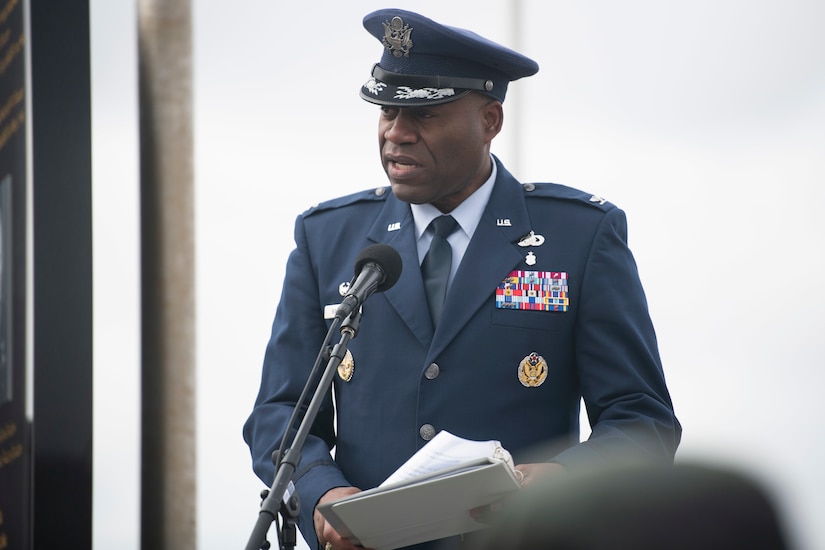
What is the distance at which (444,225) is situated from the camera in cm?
224

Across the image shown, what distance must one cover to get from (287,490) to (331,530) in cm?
15

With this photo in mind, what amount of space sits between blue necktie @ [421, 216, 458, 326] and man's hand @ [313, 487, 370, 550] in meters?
0.41

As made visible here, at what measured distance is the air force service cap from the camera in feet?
7.11

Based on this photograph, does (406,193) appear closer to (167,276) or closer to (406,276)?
(406,276)

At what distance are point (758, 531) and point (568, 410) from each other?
1496 millimetres

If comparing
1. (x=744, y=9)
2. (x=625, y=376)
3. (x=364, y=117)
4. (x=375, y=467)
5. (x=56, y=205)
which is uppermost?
(x=744, y=9)

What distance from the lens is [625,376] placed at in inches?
80.9

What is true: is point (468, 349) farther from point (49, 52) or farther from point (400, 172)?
point (49, 52)

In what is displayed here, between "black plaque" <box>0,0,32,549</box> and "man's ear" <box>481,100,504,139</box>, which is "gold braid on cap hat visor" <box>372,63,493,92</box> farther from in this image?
"black plaque" <box>0,0,32,549</box>

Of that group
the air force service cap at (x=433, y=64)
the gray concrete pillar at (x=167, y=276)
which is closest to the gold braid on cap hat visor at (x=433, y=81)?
the air force service cap at (x=433, y=64)

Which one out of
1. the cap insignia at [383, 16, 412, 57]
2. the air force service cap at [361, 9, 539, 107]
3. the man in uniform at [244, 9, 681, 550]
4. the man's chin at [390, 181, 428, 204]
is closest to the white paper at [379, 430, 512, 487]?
the man in uniform at [244, 9, 681, 550]

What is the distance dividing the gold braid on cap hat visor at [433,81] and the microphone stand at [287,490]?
2.07 ft

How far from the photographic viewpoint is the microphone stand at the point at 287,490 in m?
1.56

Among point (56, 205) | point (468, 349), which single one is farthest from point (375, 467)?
point (56, 205)
